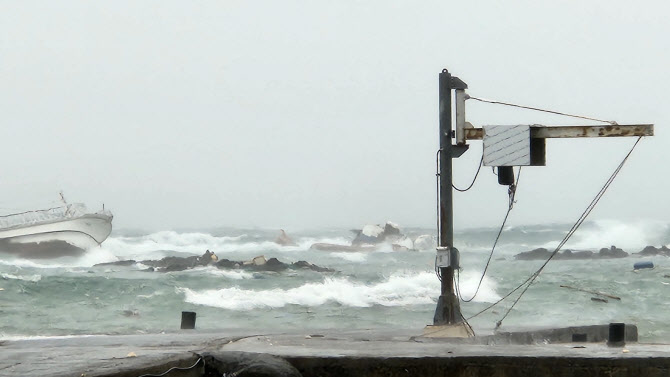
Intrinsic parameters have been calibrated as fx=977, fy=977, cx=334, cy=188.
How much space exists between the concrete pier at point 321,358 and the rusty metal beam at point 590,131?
3247mm

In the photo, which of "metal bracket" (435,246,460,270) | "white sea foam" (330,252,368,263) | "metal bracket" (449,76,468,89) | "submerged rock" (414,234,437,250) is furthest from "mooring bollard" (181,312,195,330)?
"submerged rock" (414,234,437,250)

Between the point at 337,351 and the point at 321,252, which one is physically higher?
the point at 321,252

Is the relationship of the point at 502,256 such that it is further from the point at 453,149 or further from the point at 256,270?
the point at 453,149

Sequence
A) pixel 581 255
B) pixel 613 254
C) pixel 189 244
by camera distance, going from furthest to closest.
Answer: pixel 189 244 < pixel 581 255 < pixel 613 254

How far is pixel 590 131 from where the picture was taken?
12195 mm

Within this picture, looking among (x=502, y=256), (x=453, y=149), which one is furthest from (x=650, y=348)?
(x=502, y=256)

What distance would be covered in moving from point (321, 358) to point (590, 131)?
5.51 m

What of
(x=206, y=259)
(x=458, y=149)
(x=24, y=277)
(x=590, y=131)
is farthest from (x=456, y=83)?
(x=206, y=259)

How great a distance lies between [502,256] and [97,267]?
32.4m

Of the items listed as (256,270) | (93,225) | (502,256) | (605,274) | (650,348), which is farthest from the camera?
(502,256)

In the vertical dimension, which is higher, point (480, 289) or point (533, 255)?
point (533, 255)

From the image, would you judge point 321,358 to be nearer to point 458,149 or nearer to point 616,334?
point 616,334

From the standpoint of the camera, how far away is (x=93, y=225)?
56.9m

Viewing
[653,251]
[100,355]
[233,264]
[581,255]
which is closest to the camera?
[100,355]
